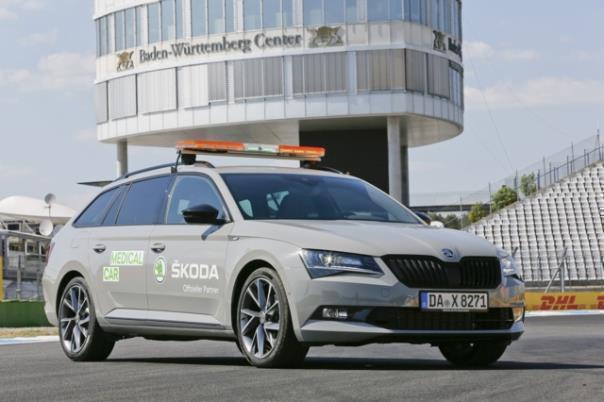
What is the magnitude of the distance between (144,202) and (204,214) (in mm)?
1446

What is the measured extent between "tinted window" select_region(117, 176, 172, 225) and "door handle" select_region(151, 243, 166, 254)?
11.7 inches

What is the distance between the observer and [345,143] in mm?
66750

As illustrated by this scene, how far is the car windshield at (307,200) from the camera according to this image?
10.8 m

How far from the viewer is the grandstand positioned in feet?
162

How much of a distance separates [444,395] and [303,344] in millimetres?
2113

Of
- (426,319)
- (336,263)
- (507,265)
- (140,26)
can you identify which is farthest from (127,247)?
(140,26)

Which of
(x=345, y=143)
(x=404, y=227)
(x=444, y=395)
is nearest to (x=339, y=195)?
(x=404, y=227)

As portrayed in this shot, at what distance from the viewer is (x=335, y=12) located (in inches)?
2367

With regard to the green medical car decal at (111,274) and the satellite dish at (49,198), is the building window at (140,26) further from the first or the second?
the green medical car decal at (111,274)

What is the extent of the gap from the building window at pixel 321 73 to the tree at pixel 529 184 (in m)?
10.1

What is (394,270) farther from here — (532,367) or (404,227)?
(532,367)

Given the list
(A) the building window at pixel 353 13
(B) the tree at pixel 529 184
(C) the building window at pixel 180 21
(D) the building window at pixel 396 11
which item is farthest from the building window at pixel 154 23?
(B) the tree at pixel 529 184

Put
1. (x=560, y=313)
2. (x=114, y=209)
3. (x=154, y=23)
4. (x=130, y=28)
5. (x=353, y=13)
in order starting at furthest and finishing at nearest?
(x=130, y=28)
(x=154, y=23)
(x=353, y=13)
(x=560, y=313)
(x=114, y=209)

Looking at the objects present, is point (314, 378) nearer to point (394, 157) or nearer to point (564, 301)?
point (564, 301)
